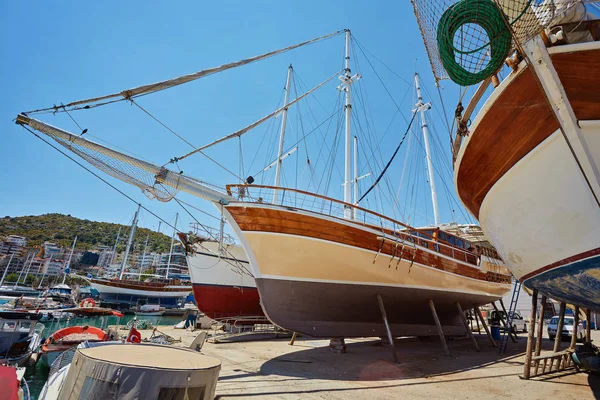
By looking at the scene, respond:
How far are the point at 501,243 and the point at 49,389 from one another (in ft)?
24.9

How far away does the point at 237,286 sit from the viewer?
49.1ft

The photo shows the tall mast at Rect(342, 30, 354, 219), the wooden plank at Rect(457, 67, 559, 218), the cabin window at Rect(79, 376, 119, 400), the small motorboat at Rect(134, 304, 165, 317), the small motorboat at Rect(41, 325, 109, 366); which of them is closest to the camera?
the cabin window at Rect(79, 376, 119, 400)

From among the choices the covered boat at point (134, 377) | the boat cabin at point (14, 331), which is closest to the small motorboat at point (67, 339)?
the boat cabin at point (14, 331)

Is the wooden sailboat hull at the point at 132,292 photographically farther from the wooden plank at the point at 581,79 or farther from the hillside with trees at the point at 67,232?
the hillside with trees at the point at 67,232

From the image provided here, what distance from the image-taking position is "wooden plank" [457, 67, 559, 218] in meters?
3.18

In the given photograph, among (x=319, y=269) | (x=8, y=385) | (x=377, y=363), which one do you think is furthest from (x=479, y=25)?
(x=377, y=363)

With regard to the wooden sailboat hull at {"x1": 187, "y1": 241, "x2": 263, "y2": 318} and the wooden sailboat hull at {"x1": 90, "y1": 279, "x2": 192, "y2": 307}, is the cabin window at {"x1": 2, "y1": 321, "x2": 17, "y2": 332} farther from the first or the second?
the wooden sailboat hull at {"x1": 90, "y1": 279, "x2": 192, "y2": 307}

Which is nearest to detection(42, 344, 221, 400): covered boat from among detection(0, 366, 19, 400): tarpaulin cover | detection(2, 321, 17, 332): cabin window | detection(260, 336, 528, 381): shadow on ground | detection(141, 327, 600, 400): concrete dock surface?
detection(0, 366, 19, 400): tarpaulin cover

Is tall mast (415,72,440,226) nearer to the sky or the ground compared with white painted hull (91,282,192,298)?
nearer to the sky

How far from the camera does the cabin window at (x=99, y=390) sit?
2.32 meters

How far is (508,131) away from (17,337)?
13.2m

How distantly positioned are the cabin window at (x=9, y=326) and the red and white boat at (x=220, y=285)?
6.61m

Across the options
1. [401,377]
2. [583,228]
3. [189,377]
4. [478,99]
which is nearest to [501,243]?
[583,228]

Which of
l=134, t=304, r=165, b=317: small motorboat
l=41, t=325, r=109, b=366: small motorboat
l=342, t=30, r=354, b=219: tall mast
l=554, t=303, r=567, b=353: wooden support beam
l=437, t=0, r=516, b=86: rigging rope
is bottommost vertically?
l=41, t=325, r=109, b=366: small motorboat
